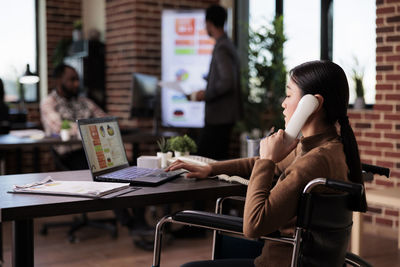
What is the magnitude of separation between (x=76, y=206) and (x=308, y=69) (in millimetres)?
851

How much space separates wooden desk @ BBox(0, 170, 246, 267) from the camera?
5.90ft

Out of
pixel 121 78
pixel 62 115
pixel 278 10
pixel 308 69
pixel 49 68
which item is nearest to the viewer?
pixel 308 69

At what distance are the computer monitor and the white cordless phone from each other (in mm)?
3353

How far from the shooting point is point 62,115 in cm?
508

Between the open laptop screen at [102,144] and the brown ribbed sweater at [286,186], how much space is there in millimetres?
810

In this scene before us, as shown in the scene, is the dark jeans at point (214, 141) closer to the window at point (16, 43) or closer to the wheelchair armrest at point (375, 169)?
the wheelchair armrest at point (375, 169)

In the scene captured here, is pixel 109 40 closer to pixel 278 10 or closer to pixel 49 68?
pixel 49 68

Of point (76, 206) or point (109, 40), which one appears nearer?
point (76, 206)

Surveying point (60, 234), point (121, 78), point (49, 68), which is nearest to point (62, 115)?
point (60, 234)

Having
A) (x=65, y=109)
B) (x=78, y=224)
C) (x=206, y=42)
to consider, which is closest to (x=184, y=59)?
(x=206, y=42)

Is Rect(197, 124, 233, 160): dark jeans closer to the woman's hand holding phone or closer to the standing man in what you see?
the standing man

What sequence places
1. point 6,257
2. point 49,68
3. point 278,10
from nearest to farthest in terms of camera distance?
1. point 6,257
2. point 278,10
3. point 49,68

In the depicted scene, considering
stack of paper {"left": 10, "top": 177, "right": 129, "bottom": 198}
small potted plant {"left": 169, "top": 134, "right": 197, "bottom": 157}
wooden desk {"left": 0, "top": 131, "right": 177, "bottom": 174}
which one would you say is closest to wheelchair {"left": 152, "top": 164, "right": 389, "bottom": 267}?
stack of paper {"left": 10, "top": 177, "right": 129, "bottom": 198}

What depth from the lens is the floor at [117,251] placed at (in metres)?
3.85
